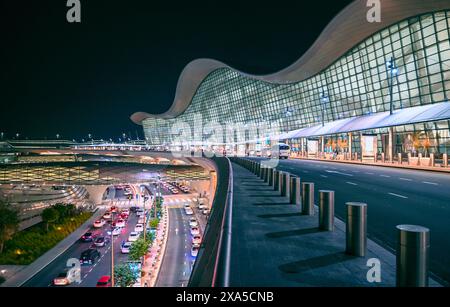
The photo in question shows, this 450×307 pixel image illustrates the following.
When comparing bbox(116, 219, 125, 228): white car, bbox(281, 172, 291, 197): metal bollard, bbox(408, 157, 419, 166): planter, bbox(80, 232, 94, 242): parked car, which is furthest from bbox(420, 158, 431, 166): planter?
bbox(116, 219, 125, 228): white car

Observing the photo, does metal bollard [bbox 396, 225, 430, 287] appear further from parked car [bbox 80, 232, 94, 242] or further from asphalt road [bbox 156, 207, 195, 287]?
parked car [bbox 80, 232, 94, 242]

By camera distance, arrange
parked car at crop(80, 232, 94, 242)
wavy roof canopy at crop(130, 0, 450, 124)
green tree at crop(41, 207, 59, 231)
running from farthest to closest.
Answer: green tree at crop(41, 207, 59, 231)
parked car at crop(80, 232, 94, 242)
wavy roof canopy at crop(130, 0, 450, 124)

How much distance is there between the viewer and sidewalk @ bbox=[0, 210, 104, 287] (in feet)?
90.8

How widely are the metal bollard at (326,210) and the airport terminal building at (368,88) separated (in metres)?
22.0

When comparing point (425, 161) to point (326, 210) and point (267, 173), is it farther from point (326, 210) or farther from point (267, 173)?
point (326, 210)

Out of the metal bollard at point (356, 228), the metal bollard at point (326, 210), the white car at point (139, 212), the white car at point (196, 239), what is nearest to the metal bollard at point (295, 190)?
the metal bollard at point (326, 210)

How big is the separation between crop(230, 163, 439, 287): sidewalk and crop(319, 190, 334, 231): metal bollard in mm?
169

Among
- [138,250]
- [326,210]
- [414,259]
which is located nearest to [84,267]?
[138,250]

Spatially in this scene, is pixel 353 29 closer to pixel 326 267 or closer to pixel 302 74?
pixel 302 74

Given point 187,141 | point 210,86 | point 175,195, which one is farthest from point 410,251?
point 187,141

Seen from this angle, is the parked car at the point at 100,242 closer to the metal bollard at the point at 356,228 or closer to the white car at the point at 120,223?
the white car at the point at 120,223

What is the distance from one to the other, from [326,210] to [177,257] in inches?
1144

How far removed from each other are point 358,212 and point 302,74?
6016 cm

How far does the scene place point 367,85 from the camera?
47.0 meters
